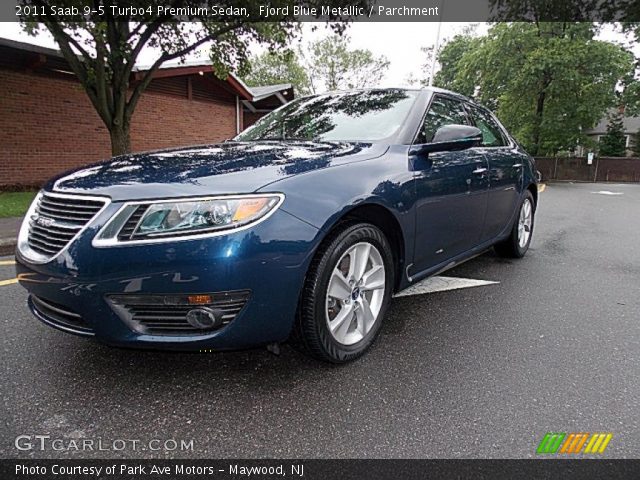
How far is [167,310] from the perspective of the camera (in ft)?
6.00

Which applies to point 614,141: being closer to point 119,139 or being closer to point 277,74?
point 277,74

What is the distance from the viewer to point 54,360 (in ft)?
7.72

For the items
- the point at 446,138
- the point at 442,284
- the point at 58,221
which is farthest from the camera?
the point at 442,284

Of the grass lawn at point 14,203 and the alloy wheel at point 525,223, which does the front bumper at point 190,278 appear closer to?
the alloy wheel at point 525,223

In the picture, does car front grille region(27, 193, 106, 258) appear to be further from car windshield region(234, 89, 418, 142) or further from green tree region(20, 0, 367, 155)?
green tree region(20, 0, 367, 155)

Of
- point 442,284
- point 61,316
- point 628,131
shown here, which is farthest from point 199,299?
point 628,131

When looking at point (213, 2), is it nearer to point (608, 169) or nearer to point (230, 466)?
point (230, 466)

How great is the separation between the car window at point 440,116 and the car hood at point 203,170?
48cm

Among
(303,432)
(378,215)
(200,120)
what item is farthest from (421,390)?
(200,120)

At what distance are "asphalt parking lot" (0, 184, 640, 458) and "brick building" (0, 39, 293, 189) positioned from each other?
8684mm

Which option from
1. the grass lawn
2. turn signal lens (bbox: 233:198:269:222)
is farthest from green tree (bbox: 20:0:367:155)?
turn signal lens (bbox: 233:198:269:222)

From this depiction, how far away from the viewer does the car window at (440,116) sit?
9.46ft

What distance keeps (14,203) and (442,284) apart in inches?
300

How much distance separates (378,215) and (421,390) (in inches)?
37.1
